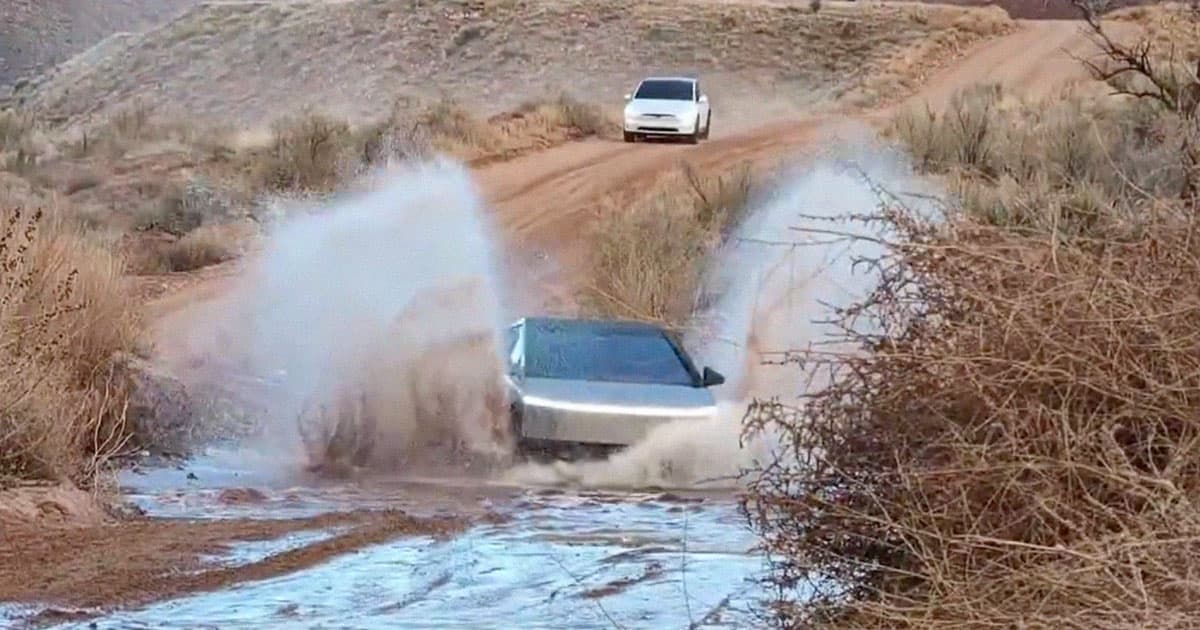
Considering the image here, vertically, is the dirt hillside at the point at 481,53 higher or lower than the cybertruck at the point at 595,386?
lower

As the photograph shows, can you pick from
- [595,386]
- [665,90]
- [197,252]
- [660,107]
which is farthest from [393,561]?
[665,90]

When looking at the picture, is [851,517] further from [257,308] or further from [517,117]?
[517,117]

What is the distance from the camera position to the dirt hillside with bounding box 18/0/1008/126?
65.5 meters

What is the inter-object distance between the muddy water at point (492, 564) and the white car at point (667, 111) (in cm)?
2879

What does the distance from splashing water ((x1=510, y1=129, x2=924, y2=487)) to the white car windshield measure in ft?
35.5

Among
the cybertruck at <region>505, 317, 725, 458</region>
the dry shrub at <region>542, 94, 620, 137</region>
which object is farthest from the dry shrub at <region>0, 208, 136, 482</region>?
the dry shrub at <region>542, 94, 620, 137</region>

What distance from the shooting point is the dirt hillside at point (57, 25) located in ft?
275

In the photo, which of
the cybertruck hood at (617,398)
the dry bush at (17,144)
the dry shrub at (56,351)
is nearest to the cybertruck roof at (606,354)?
the cybertruck hood at (617,398)

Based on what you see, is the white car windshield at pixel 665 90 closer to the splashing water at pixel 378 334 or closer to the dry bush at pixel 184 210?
the dry bush at pixel 184 210

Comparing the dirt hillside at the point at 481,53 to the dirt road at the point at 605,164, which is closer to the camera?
the dirt road at the point at 605,164

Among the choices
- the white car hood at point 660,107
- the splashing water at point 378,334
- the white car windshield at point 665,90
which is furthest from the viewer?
the white car windshield at point 665,90

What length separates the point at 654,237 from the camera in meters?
29.8

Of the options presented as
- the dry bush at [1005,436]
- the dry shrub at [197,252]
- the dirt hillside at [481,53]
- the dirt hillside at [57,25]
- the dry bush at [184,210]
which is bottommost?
the dirt hillside at [57,25]

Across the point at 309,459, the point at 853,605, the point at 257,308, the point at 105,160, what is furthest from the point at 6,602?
the point at 105,160
